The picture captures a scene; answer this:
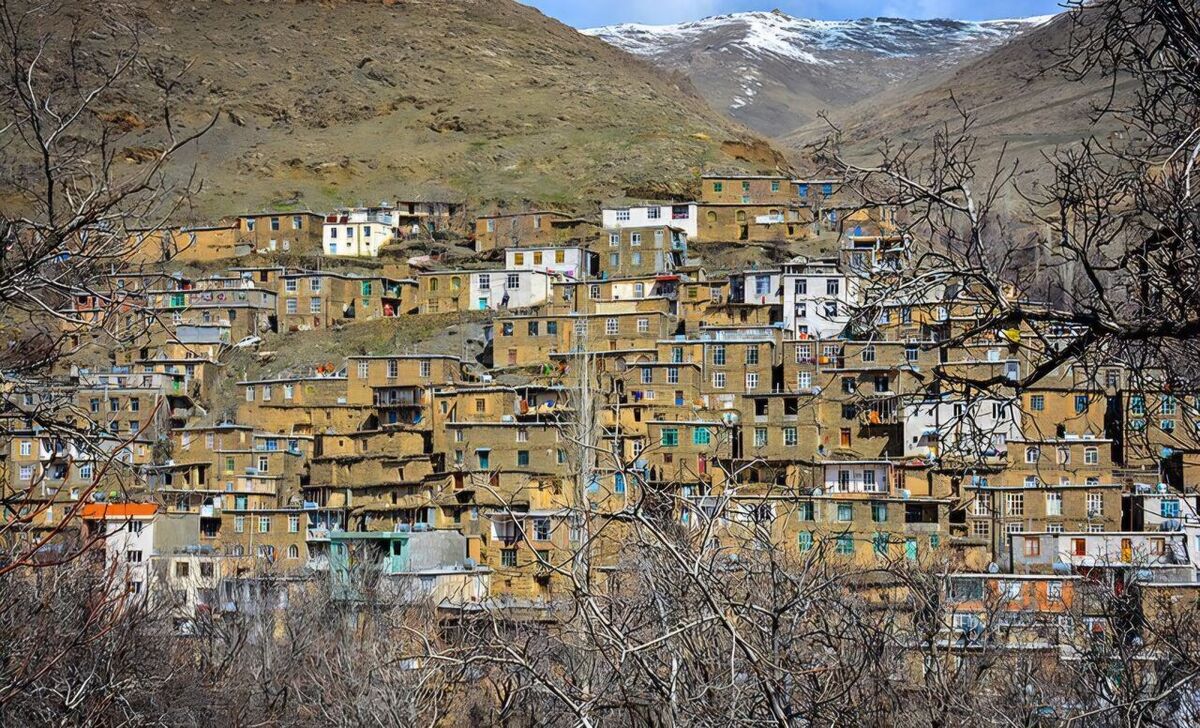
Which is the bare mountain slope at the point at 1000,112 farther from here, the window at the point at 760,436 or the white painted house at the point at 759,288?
the window at the point at 760,436

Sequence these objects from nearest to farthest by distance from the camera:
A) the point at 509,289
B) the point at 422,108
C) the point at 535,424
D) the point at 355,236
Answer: the point at 535,424
the point at 509,289
the point at 355,236
the point at 422,108

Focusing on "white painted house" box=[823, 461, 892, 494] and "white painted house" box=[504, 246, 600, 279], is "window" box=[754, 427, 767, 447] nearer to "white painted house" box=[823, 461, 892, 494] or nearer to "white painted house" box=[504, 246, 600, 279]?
"white painted house" box=[823, 461, 892, 494]

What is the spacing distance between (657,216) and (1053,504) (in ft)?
100

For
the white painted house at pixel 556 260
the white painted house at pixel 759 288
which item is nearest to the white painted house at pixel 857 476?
the white painted house at pixel 759 288

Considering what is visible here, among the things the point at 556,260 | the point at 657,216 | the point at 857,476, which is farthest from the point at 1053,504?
the point at 657,216

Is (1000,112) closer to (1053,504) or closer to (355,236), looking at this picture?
(355,236)

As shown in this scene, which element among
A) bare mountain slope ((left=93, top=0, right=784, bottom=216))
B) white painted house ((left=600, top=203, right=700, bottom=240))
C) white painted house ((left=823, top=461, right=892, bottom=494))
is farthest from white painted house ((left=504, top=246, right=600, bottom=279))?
white painted house ((left=823, top=461, right=892, bottom=494))

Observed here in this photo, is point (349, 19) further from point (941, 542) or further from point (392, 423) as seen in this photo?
point (941, 542)

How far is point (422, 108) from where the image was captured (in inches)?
4215

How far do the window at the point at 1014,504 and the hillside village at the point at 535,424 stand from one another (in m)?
0.06

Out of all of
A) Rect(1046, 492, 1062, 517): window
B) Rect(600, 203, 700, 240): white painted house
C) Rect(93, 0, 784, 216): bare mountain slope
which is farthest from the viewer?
Rect(93, 0, 784, 216): bare mountain slope

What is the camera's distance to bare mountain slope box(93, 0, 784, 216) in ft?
282

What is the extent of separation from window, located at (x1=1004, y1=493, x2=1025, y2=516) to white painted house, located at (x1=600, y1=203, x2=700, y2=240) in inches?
1159

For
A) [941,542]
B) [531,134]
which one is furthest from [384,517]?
[531,134]
